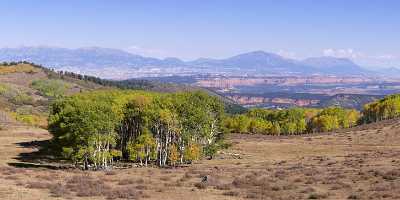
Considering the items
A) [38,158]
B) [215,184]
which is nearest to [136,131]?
[38,158]

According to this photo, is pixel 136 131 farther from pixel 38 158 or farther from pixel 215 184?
pixel 215 184

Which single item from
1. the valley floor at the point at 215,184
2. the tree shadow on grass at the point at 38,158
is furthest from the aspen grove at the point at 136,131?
the valley floor at the point at 215,184

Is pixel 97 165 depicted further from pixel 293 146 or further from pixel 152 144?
pixel 293 146

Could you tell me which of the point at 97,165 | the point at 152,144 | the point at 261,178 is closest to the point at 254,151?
the point at 152,144

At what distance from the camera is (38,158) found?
340ft

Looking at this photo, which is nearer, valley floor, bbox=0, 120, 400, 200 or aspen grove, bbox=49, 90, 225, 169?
valley floor, bbox=0, 120, 400, 200

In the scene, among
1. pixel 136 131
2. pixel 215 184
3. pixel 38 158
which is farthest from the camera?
pixel 38 158

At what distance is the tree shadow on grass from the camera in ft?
292

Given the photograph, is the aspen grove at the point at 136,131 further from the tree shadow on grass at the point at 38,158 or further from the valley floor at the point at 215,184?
the valley floor at the point at 215,184

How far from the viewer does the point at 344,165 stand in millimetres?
77562

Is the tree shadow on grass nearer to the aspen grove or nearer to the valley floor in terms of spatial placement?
the valley floor

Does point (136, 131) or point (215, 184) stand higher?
point (136, 131)

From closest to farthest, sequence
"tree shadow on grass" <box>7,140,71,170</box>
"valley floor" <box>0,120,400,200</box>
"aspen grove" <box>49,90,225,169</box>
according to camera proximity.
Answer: "valley floor" <box>0,120,400,200</box> < "aspen grove" <box>49,90,225,169</box> < "tree shadow on grass" <box>7,140,71,170</box>

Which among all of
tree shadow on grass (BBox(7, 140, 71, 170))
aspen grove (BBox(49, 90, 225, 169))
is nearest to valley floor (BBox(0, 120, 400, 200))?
tree shadow on grass (BBox(7, 140, 71, 170))
